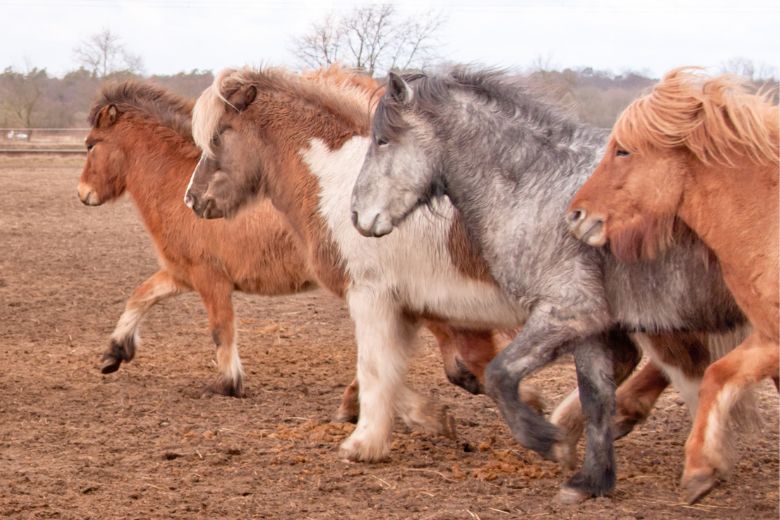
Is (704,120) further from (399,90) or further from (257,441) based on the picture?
(257,441)

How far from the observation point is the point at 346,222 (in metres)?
6.00

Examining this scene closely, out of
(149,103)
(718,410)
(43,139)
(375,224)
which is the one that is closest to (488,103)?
(375,224)

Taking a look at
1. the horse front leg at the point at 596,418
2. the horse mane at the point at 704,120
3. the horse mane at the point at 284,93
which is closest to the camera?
the horse mane at the point at 704,120

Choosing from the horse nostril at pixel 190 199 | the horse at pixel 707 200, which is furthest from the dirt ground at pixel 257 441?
the horse nostril at pixel 190 199

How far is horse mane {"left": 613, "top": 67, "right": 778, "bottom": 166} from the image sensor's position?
4.66 m

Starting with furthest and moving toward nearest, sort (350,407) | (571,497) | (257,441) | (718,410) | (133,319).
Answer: (133,319) → (350,407) → (257,441) → (571,497) → (718,410)

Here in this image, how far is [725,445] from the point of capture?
4.64m

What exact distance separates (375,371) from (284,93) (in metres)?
1.85

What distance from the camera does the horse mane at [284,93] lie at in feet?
21.0

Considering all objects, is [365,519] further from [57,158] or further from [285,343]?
[57,158]

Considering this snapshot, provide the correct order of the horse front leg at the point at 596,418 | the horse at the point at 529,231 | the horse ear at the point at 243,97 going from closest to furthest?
1. the horse at the point at 529,231
2. the horse front leg at the point at 596,418
3. the horse ear at the point at 243,97

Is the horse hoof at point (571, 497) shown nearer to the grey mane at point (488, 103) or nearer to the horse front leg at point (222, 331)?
the grey mane at point (488, 103)

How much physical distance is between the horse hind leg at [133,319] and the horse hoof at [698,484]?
476 cm

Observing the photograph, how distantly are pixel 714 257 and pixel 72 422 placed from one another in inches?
162
